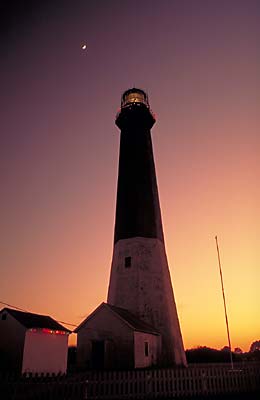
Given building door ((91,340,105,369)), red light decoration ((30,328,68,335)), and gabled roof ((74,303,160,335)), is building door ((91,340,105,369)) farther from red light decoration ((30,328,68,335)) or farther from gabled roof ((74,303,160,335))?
red light decoration ((30,328,68,335))

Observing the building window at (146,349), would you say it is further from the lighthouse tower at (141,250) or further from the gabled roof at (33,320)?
the gabled roof at (33,320)

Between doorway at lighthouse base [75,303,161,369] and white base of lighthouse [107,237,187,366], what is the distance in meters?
1.32

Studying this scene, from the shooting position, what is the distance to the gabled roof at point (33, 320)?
20.4 m

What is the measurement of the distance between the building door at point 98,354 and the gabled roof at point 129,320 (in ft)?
5.91

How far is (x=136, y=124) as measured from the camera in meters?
33.5

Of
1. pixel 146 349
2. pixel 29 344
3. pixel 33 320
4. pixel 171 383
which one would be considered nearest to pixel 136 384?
pixel 171 383

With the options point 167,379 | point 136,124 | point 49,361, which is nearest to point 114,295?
point 49,361

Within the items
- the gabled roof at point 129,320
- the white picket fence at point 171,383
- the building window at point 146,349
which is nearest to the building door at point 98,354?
the gabled roof at point 129,320

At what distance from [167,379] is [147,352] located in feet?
27.2

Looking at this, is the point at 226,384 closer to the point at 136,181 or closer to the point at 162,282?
the point at 162,282

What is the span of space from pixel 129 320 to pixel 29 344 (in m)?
6.82

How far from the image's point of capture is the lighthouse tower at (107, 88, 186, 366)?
25391 mm

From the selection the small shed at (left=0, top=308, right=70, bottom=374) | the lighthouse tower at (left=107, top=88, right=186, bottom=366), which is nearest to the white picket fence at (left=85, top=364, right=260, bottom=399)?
the small shed at (left=0, top=308, right=70, bottom=374)

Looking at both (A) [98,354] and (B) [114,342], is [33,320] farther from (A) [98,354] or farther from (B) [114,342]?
(B) [114,342]
